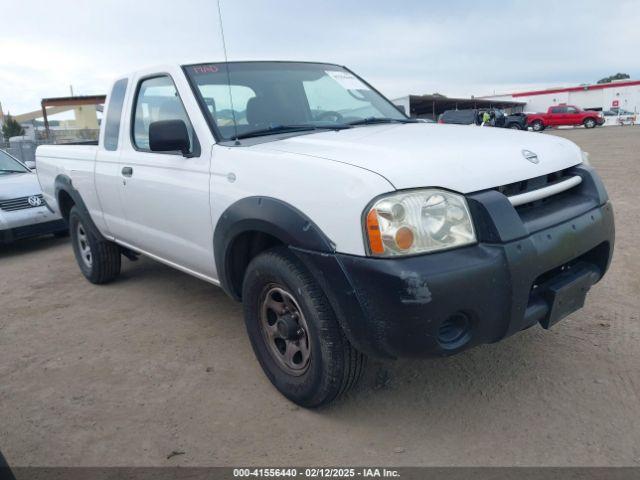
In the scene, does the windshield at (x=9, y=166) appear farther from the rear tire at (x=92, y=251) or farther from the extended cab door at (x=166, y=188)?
the extended cab door at (x=166, y=188)

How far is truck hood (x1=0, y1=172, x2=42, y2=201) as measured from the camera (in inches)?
280

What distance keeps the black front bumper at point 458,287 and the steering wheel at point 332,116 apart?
1420 millimetres

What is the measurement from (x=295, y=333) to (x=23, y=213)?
19.3ft

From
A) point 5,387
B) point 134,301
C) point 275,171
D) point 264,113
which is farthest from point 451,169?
point 134,301

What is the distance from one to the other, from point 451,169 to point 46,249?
6.59m

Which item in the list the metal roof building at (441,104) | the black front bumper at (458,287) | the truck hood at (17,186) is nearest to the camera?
the black front bumper at (458,287)

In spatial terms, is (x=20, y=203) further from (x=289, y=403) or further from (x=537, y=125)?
Result: (x=537, y=125)

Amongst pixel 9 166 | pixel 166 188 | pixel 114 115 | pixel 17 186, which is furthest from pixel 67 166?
pixel 9 166

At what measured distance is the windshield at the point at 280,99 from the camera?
10.7ft

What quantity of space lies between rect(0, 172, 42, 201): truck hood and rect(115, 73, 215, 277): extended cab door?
12.9 ft

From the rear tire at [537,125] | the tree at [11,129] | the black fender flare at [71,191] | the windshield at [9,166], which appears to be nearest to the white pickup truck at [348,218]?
the black fender flare at [71,191]

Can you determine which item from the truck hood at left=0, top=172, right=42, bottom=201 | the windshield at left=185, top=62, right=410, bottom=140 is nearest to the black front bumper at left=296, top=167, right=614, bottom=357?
the windshield at left=185, top=62, right=410, bottom=140

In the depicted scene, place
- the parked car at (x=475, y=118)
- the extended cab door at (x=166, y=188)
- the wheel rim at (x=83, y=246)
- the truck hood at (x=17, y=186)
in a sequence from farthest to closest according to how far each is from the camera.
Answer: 1. the parked car at (x=475, y=118)
2. the truck hood at (x=17, y=186)
3. the wheel rim at (x=83, y=246)
4. the extended cab door at (x=166, y=188)

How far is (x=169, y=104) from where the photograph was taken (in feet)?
11.7
